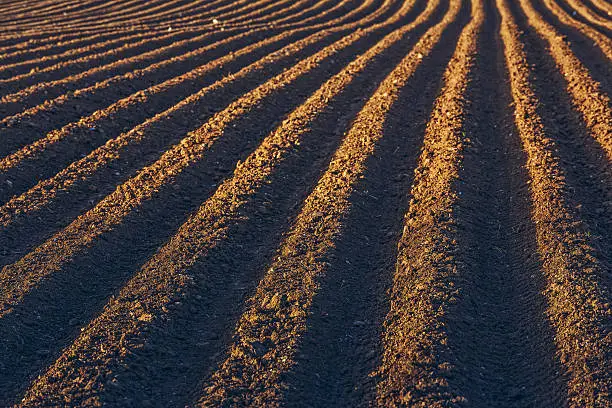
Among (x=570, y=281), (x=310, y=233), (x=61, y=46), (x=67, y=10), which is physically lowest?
(x=67, y=10)

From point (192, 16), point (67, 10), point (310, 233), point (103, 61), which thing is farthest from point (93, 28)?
point (310, 233)

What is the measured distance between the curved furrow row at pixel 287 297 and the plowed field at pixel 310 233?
0.08 ft

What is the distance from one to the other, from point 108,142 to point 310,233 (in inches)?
177

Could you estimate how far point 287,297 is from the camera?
666 centimetres

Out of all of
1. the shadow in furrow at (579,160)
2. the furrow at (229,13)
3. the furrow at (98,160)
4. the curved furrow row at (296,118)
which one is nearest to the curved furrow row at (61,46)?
the furrow at (229,13)

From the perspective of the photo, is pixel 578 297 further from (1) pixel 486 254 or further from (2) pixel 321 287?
(2) pixel 321 287

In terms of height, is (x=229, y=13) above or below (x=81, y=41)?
below

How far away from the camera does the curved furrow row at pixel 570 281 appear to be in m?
5.49

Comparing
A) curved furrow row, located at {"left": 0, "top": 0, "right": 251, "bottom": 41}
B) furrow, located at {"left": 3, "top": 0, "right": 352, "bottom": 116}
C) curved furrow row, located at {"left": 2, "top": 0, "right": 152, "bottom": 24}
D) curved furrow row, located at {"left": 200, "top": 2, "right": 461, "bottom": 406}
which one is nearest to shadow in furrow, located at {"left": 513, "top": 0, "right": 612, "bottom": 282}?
curved furrow row, located at {"left": 200, "top": 2, "right": 461, "bottom": 406}

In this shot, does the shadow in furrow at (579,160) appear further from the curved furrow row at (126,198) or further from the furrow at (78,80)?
the furrow at (78,80)

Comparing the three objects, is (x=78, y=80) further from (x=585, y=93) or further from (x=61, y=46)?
(x=585, y=93)

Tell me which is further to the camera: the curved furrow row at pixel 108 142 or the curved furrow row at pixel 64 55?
the curved furrow row at pixel 64 55

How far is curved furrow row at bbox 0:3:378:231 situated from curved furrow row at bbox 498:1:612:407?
234 inches

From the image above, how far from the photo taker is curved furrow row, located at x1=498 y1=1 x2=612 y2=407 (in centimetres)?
549
